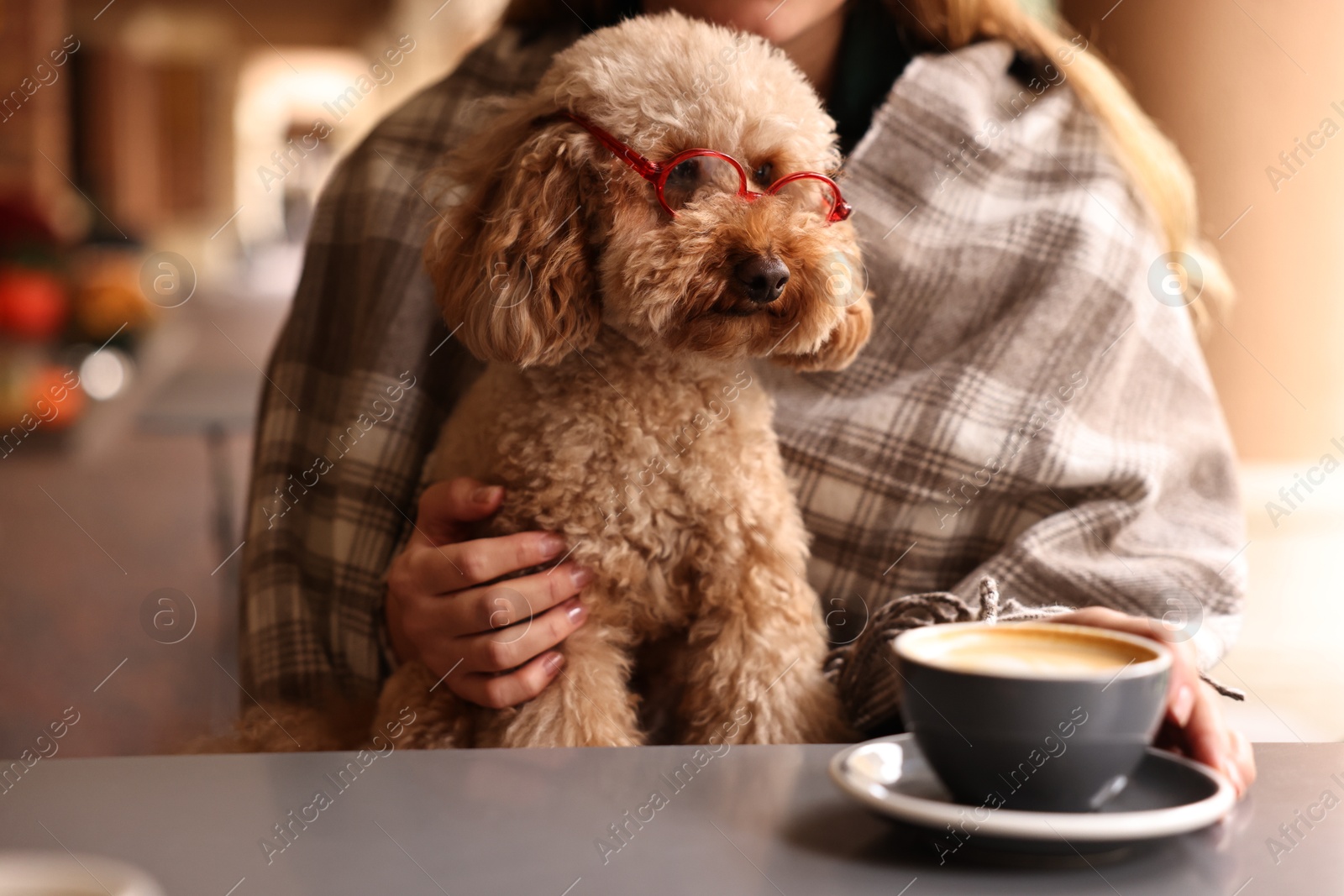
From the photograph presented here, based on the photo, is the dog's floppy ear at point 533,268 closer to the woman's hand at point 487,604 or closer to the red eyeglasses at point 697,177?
the red eyeglasses at point 697,177

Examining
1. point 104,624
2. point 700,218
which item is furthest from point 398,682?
point 104,624

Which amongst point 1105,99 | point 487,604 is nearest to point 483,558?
point 487,604

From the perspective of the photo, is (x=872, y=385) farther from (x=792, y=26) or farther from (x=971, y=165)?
(x=792, y=26)

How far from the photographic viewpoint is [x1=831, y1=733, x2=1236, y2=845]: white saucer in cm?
49

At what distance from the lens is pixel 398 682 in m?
1.08

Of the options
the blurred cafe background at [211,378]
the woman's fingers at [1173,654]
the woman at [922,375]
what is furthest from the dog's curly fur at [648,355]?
the blurred cafe background at [211,378]

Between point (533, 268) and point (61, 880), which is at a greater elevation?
point (533, 268)

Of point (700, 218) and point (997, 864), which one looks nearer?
point (997, 864)

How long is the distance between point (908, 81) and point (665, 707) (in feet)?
2.51

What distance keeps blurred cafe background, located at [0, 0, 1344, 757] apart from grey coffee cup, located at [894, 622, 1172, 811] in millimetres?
1062

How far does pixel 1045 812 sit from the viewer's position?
21.6 inches

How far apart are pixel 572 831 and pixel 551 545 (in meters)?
0.41

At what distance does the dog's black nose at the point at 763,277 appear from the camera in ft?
2.88

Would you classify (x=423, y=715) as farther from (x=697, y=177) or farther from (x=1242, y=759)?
(x=1242, y=759)
